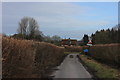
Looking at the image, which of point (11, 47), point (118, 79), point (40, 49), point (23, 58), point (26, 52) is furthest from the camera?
point (40, 49)

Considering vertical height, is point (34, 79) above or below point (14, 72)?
below

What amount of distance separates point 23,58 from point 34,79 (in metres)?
2.56

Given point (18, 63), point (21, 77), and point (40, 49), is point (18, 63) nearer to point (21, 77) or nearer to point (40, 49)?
point (21, 77)

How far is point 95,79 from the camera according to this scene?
1634 centimetres

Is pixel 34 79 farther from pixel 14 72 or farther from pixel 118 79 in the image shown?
pixel 118 79

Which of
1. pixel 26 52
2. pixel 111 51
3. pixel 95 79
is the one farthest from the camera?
pixel 111 51

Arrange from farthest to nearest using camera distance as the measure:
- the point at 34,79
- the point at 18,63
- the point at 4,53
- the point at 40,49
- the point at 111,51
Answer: the point at 111,51, the point at 40,49, the point at 34,79, the point at 18,63, the point at 4,53

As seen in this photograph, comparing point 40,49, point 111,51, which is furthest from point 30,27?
point 40,49

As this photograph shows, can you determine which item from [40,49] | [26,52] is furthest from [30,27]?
[26,52]

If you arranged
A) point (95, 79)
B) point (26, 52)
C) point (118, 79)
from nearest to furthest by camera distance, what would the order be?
point (26, 52) → point (118, 79) → point (95, 79)

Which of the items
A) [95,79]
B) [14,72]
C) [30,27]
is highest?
[30,27]

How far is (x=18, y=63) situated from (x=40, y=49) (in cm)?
749

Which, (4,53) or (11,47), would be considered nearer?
(4,53)

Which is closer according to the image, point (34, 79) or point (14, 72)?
point (14, 72)
